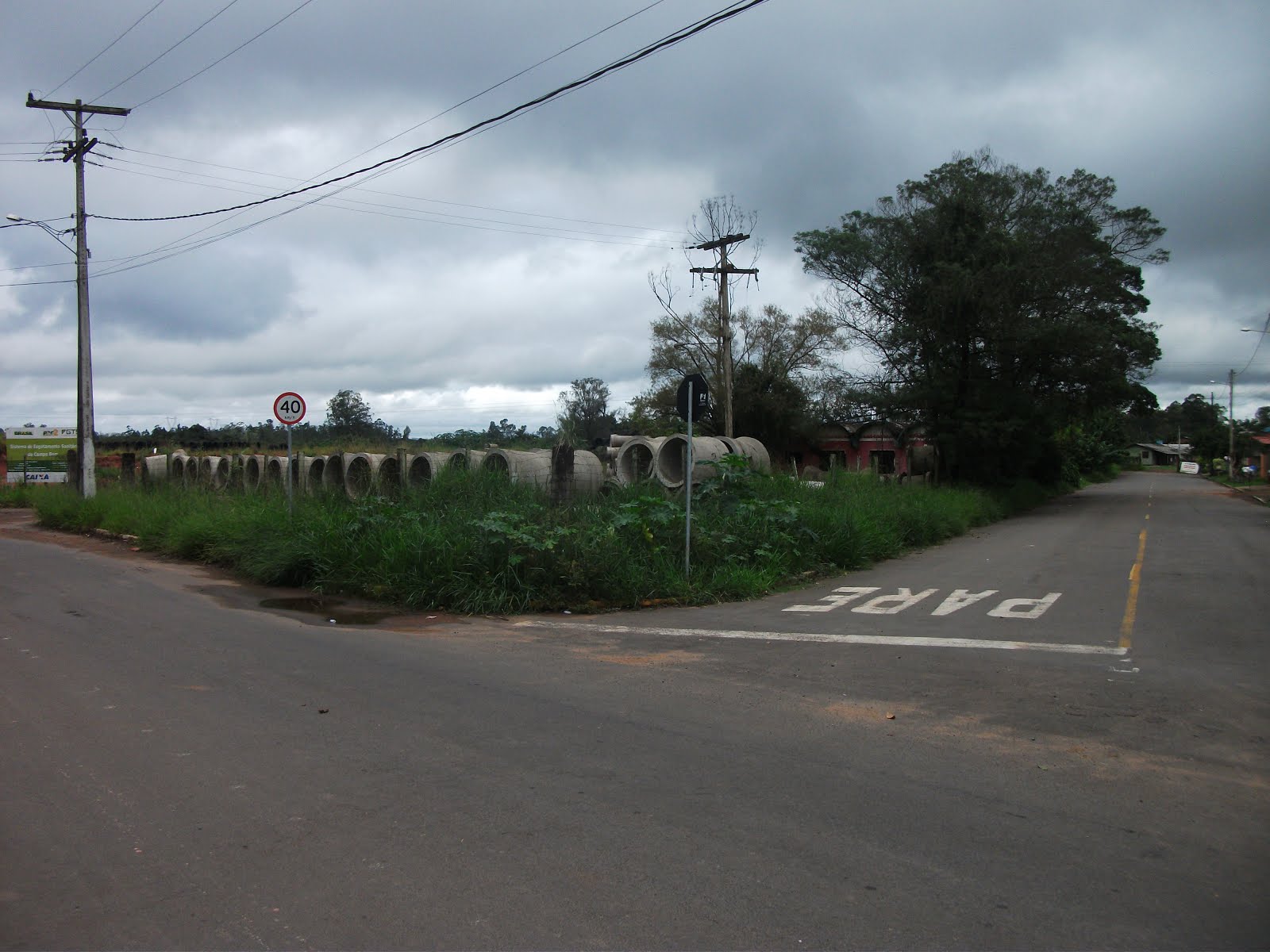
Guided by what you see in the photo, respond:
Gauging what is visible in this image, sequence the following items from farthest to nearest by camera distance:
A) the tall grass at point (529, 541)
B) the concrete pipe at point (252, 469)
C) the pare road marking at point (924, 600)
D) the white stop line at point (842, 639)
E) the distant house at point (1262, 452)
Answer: the distant house at point (1262, 452)
the concrete pipe at point (252, 469)
the tall grass at point (529, 541)
the pare road marking at point (924, 600)
the white stop line at point (842, 639)

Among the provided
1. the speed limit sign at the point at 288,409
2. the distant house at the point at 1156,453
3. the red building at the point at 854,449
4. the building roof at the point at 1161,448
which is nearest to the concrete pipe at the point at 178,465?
the speed limit sign at the point at 288,409

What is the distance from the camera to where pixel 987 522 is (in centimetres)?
2798

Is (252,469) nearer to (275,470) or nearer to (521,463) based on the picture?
(275,470)

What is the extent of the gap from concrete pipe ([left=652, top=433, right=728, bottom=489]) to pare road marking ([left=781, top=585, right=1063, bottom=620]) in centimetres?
713

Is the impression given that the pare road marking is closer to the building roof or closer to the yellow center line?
the yellow center line

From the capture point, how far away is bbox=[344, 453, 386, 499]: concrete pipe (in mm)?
21469

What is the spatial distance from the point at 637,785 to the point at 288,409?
1284 centimetres

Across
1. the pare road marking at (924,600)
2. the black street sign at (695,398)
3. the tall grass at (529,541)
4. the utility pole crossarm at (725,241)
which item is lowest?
the pare road marking at (924,600)

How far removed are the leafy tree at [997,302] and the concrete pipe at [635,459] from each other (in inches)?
607

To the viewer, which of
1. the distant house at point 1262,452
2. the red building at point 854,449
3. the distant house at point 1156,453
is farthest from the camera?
the distant house at point 1156,453

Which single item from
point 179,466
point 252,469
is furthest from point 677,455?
point 179,466

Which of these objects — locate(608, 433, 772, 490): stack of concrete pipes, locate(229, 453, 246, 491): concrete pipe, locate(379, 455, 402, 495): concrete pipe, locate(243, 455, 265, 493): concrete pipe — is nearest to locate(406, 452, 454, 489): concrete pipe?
locate(379, 455, 402, 495): concrete pipe

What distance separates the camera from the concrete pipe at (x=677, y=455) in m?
20.1

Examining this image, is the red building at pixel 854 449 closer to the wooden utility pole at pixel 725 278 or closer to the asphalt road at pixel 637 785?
the wooden utility pole at pixel 725 278
